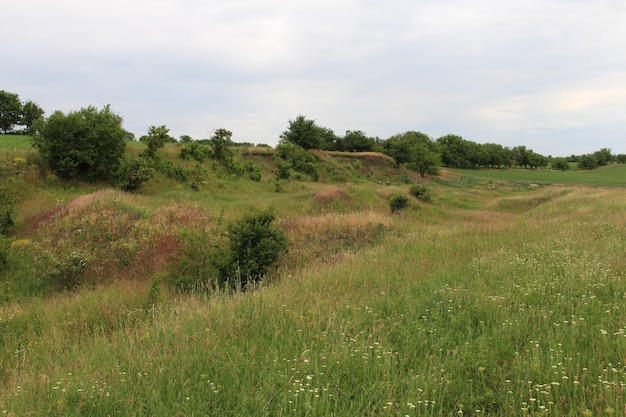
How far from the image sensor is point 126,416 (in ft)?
9.23

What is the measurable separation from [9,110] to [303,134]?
1698 inches

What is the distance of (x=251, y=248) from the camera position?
1148cm

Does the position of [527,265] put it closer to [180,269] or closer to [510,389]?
[510,389]

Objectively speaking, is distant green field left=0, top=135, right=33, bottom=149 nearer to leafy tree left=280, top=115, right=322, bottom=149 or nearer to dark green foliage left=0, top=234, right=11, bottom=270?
dark green foliage left=0, top=234, right=11, bottom=270

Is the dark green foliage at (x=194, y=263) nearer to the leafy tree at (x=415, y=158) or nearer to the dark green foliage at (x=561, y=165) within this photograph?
the leafy tree at (x=415, y=158)

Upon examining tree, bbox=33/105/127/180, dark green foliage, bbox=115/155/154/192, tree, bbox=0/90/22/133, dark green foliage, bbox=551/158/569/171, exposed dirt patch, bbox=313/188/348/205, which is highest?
tree, bbox=0/90/22/133

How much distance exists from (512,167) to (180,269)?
129m

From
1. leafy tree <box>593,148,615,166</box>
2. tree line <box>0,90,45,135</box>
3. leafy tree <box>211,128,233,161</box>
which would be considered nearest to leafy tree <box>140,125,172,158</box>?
leafy tree <box>211,128,233,161</box>

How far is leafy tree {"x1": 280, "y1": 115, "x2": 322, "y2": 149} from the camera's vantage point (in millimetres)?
50344

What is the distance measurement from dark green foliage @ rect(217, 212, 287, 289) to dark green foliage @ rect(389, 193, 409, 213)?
1566 centimetres

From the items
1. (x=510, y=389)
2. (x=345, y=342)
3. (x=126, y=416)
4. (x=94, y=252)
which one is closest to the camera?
(x=126, y=416)

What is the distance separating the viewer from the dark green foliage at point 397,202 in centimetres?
2638

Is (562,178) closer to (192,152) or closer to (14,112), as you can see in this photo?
(192,152)

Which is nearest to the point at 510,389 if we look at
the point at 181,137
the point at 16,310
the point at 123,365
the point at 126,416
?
the point at 126,416
